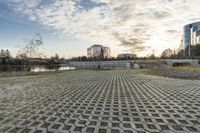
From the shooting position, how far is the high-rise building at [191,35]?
227 feet

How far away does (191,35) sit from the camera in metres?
73.9

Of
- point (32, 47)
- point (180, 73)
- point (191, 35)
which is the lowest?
point (180, 73)

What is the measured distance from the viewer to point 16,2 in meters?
11.0

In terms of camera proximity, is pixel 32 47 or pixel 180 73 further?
pixel 32 47

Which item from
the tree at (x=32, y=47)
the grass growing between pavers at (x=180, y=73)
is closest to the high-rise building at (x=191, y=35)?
the grass growing between pavers at (x=180, y=73)

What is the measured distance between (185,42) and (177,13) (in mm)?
71294

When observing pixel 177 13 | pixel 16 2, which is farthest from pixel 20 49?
pixel 177 13

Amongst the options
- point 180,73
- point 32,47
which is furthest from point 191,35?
point 32,47

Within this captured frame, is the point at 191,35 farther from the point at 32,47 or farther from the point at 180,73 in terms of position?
the point at 32,47

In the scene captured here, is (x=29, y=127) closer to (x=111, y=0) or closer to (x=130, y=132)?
(x=130, y=132)

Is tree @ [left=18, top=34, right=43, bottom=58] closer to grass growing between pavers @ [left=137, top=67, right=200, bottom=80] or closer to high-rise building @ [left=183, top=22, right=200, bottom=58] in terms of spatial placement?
grass growing between pavers @ [left=137, top=67, right=200, bottom=80]

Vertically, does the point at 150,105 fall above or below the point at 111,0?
below

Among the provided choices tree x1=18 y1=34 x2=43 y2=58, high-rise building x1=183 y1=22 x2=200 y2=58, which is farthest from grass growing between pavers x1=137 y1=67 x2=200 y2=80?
high-rise building x1=183 y1=22 x2=200 y2=58

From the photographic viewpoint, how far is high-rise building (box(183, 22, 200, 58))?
227 feet
